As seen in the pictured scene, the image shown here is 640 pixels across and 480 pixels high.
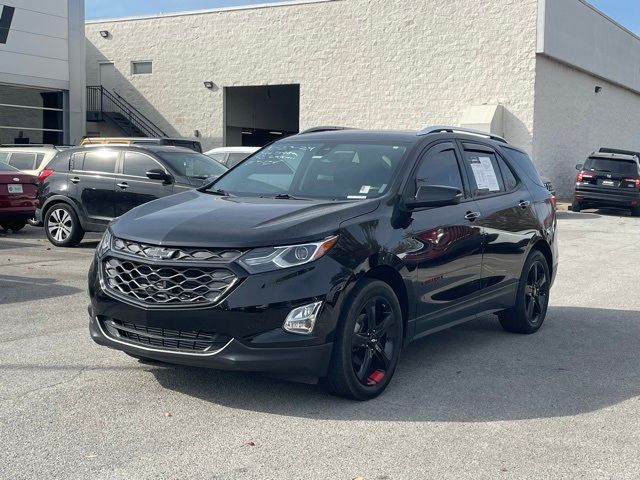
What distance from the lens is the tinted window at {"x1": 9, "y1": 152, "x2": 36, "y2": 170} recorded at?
18.2m

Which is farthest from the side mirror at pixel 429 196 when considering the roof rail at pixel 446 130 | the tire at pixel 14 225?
the tire at pixel 14 225

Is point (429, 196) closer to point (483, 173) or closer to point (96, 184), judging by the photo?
point (483, 173)

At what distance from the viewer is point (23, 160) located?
18312mm

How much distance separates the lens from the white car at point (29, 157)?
18172 mm

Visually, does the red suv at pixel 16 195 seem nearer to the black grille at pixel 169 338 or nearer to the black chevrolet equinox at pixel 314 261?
the black chevrolet equinox at pixel 314 261

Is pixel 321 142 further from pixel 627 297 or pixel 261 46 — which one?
pixel 261 46

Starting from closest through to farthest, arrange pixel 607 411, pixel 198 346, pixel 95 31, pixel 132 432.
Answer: pixel 132 432 → pixel 198 346 → pixel 607 411 → pixel 95 31

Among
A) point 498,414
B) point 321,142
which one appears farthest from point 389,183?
point 498,414

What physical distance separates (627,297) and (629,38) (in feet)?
103

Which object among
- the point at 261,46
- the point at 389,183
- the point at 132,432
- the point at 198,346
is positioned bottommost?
the point at 132,432

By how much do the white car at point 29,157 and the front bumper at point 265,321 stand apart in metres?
14.4

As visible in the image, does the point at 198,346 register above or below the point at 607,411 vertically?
above

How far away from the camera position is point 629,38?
37.5 metres

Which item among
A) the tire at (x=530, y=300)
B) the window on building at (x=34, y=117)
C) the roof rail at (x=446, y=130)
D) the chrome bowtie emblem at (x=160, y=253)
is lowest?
the tire at (x=530, y=300)
